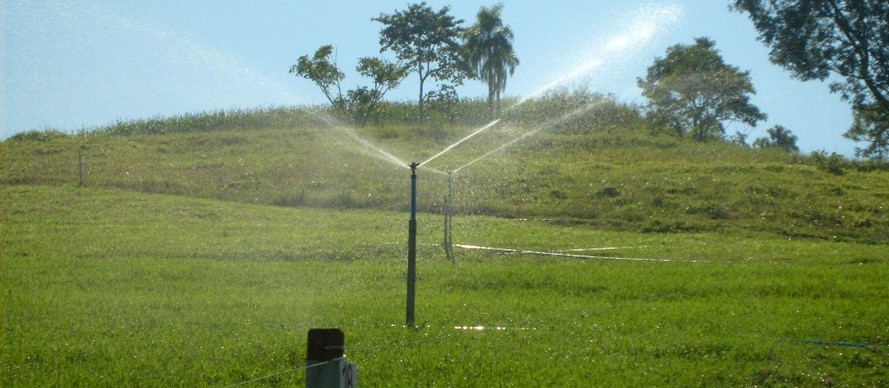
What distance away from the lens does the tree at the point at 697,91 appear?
41938 mm

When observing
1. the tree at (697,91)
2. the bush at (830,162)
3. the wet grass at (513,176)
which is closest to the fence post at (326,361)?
the wet grass at (513,176)

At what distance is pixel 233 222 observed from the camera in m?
23.6

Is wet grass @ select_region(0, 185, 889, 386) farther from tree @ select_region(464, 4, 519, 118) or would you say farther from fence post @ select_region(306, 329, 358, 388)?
tree @ select_region(464, 4, 519, 118)

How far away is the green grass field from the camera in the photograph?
7836 millimetres

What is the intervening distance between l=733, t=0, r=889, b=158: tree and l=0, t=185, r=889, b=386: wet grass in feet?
12.2

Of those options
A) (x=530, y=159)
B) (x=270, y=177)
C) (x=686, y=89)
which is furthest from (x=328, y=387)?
(x=686, y=89)

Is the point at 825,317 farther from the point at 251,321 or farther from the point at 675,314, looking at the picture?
the point at 251,321

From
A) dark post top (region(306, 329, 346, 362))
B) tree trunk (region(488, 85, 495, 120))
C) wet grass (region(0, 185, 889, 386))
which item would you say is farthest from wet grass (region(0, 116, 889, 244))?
dark post top (region(306, 329, 346, 362))

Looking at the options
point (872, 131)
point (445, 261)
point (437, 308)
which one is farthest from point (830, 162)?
point (437, 308)

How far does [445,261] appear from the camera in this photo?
56.1ft

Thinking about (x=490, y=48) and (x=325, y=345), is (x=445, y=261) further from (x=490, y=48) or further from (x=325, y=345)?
(x=490, y=48)

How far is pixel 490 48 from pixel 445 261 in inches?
1100

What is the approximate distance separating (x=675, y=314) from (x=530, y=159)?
2553 cm

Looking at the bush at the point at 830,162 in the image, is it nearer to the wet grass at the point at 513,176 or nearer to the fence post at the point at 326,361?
the wet grass at the point at 513,176
